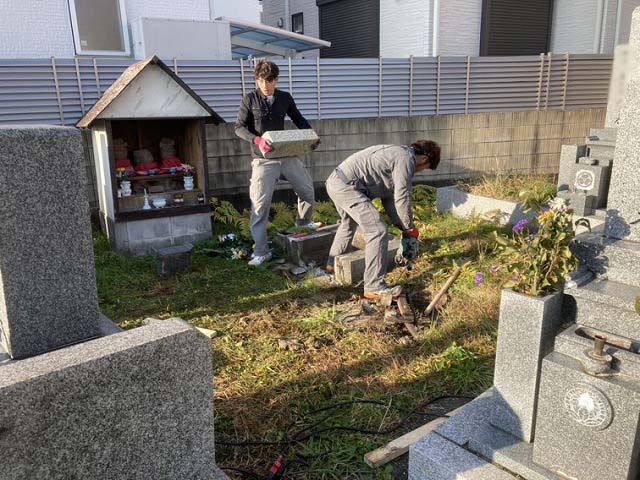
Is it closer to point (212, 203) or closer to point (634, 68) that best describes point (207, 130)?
point (212, 203)

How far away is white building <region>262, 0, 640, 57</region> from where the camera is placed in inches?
481

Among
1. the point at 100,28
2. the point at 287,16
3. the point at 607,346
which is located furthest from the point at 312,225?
the point at 287,16

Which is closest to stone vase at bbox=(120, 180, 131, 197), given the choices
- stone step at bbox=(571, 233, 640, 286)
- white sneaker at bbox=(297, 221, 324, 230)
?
white sneaker at bbox=(297, 221, 324, 230)

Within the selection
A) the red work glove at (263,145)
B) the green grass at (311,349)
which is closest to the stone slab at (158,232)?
the green grass at (311,349)

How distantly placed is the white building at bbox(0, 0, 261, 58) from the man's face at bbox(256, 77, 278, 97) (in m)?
4.77

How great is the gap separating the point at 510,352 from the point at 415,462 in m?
0.76

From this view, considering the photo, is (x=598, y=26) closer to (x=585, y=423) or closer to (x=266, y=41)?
(x=266, y=41)

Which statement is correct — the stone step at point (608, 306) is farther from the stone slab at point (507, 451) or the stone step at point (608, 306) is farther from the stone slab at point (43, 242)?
the stone slab at point (43, 242)

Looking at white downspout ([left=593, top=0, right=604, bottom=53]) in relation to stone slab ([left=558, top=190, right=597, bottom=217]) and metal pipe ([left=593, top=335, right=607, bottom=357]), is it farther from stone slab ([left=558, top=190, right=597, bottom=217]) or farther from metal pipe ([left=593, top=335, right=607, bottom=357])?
metal pipe ([left=593, top=335, right=607, bottom=357])

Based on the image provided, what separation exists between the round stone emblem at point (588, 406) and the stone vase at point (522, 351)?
1.12 feet

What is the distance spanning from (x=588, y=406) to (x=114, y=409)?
6.36ft

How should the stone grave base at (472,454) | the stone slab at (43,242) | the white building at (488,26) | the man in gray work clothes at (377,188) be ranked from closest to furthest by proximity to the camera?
the stone slab at (43,242) < the stone grave base at (472,454) < the man in gray work clothes at (377,188) < the white building at (488,26)

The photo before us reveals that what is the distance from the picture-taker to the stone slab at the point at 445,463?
2.47 m

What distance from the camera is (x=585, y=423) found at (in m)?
2.18
